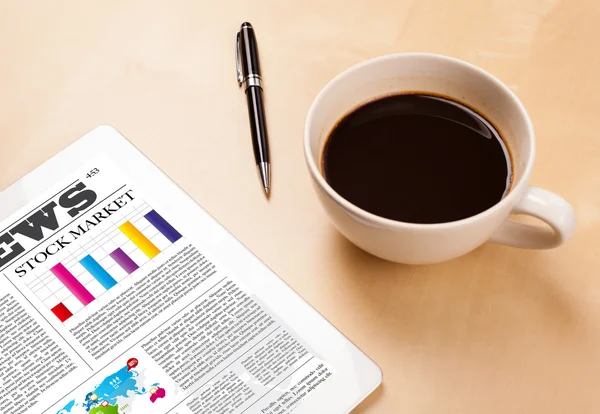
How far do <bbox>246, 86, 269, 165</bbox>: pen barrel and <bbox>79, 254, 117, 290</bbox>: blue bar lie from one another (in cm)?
18

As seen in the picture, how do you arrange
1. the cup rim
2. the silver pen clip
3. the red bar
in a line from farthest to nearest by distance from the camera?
the silver pen clip
the red bar
the cup rim

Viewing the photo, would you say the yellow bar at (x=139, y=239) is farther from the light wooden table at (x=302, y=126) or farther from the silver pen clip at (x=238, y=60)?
the silver pen clip at (x=238, y=60)

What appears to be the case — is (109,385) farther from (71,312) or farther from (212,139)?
(212,139)

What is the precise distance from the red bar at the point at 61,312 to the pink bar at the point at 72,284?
0.05 ft

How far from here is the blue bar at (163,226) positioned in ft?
2.07

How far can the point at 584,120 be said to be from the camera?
69cm

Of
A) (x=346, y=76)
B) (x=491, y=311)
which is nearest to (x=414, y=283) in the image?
(x=491, y=311)

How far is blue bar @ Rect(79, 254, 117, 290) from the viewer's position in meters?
0.61

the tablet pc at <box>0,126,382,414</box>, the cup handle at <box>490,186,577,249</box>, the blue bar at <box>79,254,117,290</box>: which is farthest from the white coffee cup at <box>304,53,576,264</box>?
the blue bar at <box>79,254,117,290</box>

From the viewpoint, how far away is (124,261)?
62cm

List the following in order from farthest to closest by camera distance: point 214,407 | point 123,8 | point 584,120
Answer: point 123,8
point 584,120
point 214,407

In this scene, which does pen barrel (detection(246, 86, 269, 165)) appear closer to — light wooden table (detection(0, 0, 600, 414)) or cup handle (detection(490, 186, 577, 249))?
light wooden table (detection(0, 0, 600, 414))

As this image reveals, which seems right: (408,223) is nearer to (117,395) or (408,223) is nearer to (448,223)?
(448,223)

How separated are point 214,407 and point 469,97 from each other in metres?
0.33
